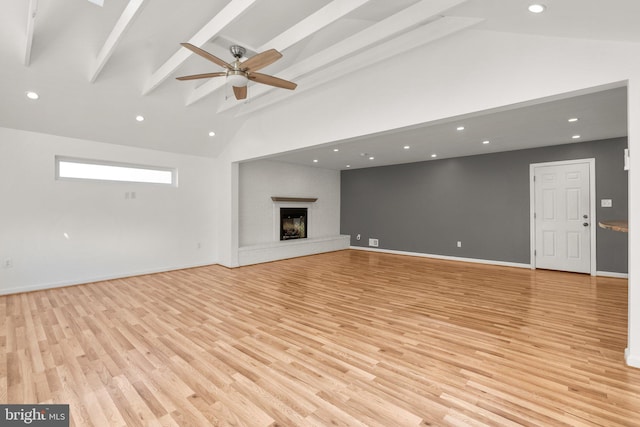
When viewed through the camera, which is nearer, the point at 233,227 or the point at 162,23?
the point at 162,23

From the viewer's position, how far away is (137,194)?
5.43 m

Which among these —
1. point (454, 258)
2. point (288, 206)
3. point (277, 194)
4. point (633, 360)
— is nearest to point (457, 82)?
point (633, 360)

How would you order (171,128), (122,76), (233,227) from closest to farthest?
(122,76), (171,128), (233,227)

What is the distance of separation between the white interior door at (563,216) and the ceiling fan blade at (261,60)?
5.93m

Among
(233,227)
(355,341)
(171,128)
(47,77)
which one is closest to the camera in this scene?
(355,341)

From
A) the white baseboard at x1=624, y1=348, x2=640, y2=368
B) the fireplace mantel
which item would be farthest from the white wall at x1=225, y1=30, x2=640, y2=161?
the fireplace mantel

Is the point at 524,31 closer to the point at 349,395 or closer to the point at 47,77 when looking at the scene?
the point at 349,395

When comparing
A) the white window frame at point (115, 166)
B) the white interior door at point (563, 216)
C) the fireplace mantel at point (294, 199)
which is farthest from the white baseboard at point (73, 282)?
the white interior door at point (563, 216)

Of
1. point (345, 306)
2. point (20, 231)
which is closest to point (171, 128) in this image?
point (20, 231)

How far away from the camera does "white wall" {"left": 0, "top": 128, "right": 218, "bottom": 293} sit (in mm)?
4281

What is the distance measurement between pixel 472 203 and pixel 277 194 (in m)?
4.74

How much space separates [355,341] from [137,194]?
16.0 ft

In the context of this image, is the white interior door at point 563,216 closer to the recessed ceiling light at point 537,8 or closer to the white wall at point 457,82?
the white wall at point 457,82

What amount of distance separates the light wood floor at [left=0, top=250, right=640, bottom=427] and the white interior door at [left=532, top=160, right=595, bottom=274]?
105 cm
